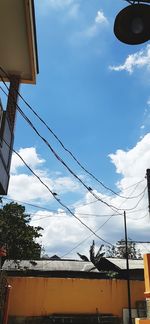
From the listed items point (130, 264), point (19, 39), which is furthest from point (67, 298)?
point (19, 39)

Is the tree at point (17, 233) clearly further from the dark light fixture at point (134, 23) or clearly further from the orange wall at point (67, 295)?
the dark light fixture at point (134, 23)

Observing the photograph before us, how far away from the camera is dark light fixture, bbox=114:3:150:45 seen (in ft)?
11.3

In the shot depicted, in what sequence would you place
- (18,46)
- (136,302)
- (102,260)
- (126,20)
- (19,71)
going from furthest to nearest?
(102,260) < (136,302) < (19,71) < (18,46) < (126,20)

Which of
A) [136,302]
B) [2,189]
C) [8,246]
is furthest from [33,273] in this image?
[2,189]

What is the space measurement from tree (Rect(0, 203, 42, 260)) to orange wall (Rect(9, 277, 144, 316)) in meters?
1.81

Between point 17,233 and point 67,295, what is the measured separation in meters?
4.33

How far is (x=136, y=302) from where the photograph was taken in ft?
68.4

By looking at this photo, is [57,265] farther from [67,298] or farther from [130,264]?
[130,264]

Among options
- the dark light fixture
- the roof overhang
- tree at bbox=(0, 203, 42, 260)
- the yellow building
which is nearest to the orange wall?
the yellow building

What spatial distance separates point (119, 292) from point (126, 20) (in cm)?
1971

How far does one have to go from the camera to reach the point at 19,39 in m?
9.04

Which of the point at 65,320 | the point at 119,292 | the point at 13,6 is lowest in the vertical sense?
the point at 65,320

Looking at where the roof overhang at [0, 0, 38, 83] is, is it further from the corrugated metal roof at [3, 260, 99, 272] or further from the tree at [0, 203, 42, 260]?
the corrugated metal roof at [3, 260, 99, 272]

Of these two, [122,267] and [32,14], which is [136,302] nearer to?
[122,267]
